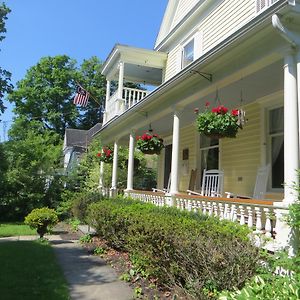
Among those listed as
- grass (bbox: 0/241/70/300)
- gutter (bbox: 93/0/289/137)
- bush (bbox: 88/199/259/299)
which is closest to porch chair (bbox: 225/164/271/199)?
bush (bbox: 88/199/259/299)

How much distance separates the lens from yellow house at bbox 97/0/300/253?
5176 millimetres

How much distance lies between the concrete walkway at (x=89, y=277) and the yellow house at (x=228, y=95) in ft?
6.93

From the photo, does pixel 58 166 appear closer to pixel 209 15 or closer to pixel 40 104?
pixel 209 15

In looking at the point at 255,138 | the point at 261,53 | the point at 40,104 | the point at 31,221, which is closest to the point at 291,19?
the point at 261,53

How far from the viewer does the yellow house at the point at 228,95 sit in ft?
17.0

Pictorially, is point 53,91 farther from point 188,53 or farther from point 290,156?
point 290,156

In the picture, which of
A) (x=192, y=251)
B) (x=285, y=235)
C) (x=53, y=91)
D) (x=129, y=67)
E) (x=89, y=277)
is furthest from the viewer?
(x=53, y=91)

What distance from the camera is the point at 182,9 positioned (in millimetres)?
14562

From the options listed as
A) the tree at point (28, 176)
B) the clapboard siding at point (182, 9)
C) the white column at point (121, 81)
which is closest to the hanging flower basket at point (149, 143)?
the white column at point (121, 81)

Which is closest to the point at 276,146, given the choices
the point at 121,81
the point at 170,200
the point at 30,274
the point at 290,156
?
the point at 170,200

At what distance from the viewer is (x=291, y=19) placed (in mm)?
5148

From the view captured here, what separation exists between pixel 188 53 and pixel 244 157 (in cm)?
570

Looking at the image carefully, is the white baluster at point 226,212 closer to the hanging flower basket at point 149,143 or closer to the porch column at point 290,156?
the porch column at point 290,156

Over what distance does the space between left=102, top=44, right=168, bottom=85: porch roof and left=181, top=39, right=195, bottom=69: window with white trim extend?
5.85 ft
